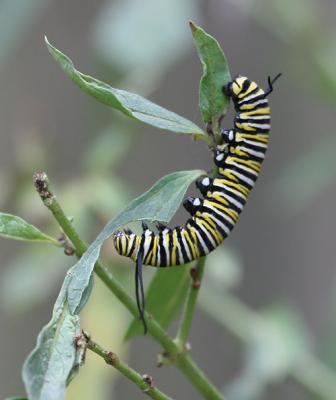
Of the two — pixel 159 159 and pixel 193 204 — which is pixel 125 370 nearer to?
→ pixel 193 204

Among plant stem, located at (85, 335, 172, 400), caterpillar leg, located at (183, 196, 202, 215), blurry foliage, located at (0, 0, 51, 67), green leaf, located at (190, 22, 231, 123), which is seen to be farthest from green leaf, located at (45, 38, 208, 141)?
blurry foliage, located at (0, 0, 51, 67)

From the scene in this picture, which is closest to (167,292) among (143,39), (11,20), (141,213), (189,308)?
(189,308)

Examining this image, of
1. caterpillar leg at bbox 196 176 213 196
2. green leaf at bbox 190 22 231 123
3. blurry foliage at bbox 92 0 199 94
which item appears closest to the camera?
green leaf at bbox 190 22 231 123

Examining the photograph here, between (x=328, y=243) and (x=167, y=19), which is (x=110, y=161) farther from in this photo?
(x=328, y=243)

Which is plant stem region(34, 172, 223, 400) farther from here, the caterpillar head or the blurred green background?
the blurred green background

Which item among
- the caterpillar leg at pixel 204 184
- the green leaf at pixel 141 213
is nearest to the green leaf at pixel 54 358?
the green leaf at pixel 141 213

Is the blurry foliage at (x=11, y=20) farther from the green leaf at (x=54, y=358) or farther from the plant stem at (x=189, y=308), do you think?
the green leaf at (x=54, y=358)
